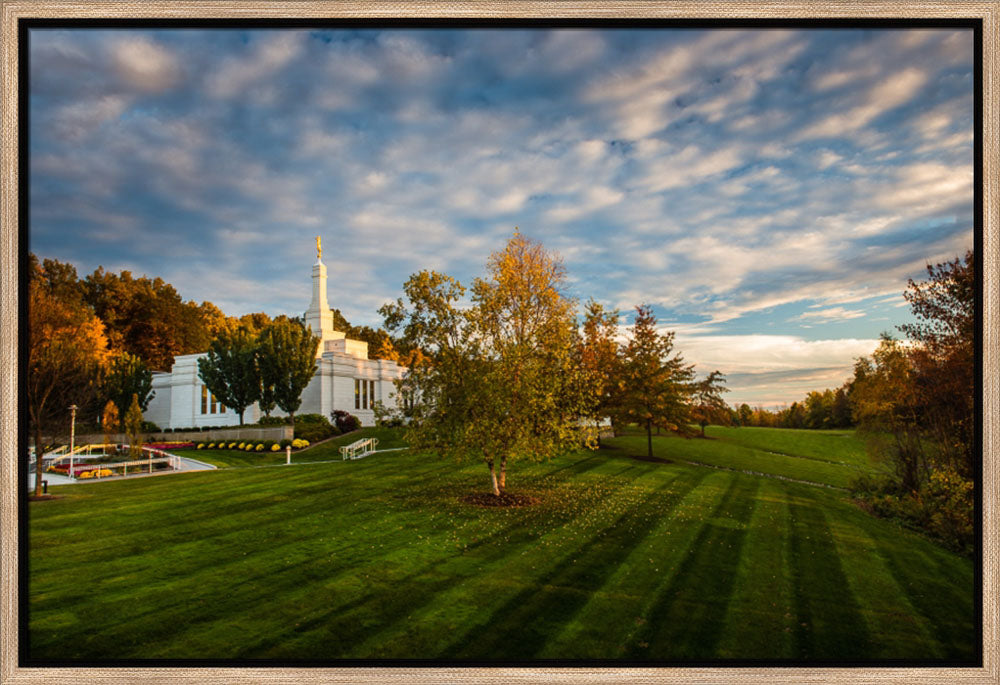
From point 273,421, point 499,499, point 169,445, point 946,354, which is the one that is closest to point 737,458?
point 946,354

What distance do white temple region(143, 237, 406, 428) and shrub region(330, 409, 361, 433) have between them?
2.07 ft

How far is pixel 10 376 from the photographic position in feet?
12.9

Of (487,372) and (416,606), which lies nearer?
(416,606)

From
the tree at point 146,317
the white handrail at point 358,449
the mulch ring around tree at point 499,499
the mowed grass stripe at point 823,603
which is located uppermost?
the tree at point 146,317

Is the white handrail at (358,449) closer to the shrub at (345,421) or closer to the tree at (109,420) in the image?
the shrub at (345,421)

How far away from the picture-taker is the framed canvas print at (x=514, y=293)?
13.3 feet

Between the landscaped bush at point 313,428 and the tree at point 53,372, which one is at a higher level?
the tree at point 53,372

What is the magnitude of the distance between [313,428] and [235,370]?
4030mm

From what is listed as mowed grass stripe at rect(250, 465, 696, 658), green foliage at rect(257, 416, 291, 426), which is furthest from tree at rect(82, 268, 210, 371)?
mowed grass stripe at rect(250, 465, 696, 658)

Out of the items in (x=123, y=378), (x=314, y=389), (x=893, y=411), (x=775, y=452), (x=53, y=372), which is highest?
(x=53, y=372)

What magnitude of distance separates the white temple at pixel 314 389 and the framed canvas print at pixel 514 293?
1219 centimetres

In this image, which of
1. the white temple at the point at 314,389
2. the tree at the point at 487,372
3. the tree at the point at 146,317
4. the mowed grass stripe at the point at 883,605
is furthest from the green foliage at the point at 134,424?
the mowed grass stripe at the point at 883,605

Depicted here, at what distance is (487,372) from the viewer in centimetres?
874

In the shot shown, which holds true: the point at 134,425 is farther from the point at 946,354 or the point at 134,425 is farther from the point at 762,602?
the point at 946,354
